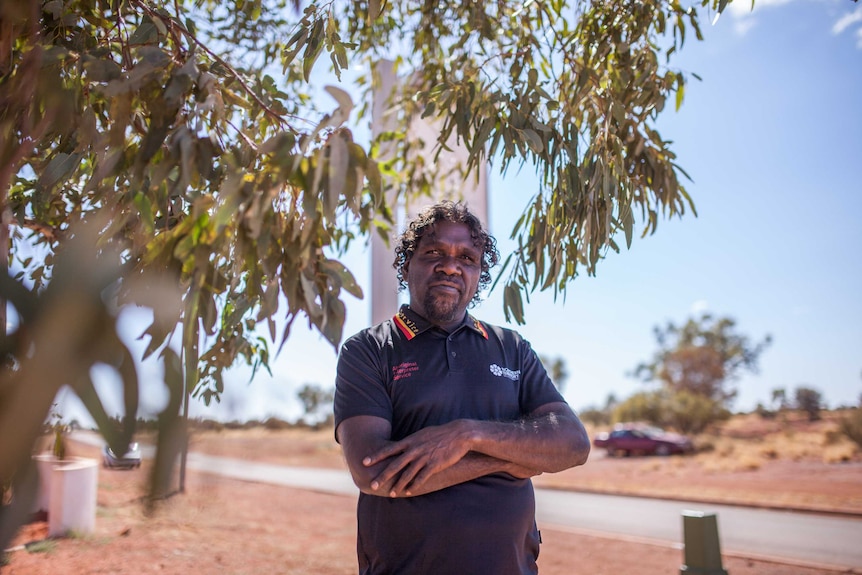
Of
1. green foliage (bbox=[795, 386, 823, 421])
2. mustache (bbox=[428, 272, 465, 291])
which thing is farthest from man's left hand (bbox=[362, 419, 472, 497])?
green foliage (bbox=[795, 386, 823, 421])

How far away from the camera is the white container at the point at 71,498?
6.55m

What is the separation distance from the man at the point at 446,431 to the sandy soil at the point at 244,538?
393 mm

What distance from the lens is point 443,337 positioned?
2.76 meters

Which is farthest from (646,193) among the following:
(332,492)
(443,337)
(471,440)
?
(332,492)

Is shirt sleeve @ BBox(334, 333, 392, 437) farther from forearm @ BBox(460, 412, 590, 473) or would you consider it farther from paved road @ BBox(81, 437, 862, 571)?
paved road @ BBox(81, 437, 862, 571)

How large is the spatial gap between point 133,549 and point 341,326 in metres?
5.78

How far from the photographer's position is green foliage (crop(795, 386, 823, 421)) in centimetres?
4686

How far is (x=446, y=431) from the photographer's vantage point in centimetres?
238

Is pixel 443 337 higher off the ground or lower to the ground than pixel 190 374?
higher

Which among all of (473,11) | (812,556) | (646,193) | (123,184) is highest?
(473,11)

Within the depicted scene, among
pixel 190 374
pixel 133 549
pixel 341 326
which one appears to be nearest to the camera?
pixel 190 374

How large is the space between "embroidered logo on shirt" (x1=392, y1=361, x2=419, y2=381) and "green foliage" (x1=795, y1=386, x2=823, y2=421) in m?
49.9

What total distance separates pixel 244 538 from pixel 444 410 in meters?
6.56

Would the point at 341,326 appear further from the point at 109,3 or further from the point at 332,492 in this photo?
the point at 332,492
